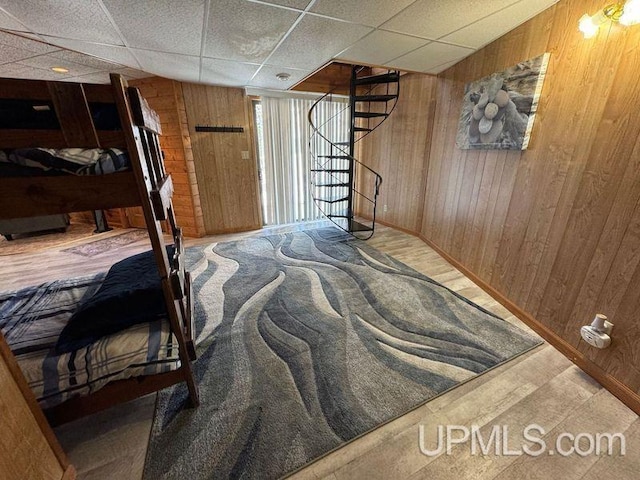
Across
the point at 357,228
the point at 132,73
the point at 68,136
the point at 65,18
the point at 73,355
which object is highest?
the point at 132,73

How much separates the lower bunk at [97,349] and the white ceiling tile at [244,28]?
1847 mm

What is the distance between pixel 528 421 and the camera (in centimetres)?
133

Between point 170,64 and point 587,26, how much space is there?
353cm

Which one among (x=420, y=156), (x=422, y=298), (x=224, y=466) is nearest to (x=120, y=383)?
(x=224, y=466)

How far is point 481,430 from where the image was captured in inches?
50.9

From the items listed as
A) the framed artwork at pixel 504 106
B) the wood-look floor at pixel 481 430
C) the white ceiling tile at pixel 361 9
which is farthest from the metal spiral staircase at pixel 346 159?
the wood-look floor at pixel 481 430

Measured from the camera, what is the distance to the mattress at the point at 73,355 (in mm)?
1106

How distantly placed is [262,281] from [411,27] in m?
2.62

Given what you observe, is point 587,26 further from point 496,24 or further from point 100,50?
point 100,50

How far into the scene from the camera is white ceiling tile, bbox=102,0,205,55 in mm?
1620

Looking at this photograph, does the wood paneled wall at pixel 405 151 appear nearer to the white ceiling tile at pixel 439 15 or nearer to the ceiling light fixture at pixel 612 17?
the white ceiling tile at pixel 439 15

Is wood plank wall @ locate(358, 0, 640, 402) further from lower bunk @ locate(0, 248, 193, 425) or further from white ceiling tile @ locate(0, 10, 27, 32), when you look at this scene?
white ceiling tile @ locate(0, 10, 27, 32)

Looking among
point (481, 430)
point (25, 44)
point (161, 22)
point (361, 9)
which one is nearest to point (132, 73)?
point (25, 44)

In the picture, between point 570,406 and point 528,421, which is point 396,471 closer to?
point 528,421
